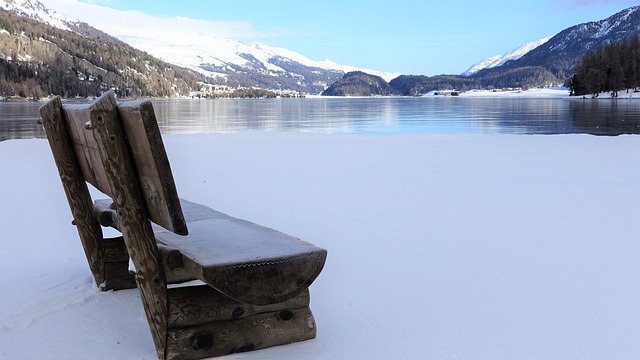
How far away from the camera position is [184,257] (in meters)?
3.42

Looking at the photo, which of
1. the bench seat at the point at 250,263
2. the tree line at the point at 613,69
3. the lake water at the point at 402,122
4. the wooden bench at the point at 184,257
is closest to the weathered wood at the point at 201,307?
the wooden bench at the point at 184,257

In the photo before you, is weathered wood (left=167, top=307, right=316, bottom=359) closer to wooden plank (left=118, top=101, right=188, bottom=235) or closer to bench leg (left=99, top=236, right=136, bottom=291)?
wooden plank (left=118, top=101, right=188, bottom=235)

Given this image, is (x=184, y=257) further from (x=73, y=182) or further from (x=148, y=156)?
(x=73, y=182)

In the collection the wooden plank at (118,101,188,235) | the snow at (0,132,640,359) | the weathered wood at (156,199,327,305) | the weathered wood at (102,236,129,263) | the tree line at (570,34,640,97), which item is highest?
the tree line at (570,34,640,97)

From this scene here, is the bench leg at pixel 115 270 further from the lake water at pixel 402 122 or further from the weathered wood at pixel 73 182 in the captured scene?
the lake water at pixel 402 122

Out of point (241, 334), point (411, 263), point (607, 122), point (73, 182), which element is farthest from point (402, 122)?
point (241, 334)

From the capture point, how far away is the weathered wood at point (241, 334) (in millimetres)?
3531

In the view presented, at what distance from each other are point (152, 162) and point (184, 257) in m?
0.72

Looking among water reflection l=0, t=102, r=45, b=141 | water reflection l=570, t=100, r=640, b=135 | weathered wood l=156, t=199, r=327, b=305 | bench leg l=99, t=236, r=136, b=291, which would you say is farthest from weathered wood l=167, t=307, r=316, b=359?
water reflection l=570, t=100, r=640, b=135

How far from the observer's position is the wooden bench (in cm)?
304

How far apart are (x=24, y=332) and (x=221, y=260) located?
170cm

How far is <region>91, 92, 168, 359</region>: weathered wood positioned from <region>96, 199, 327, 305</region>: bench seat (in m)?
0.14

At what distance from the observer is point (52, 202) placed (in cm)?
894

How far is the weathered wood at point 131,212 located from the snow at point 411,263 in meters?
0.40
